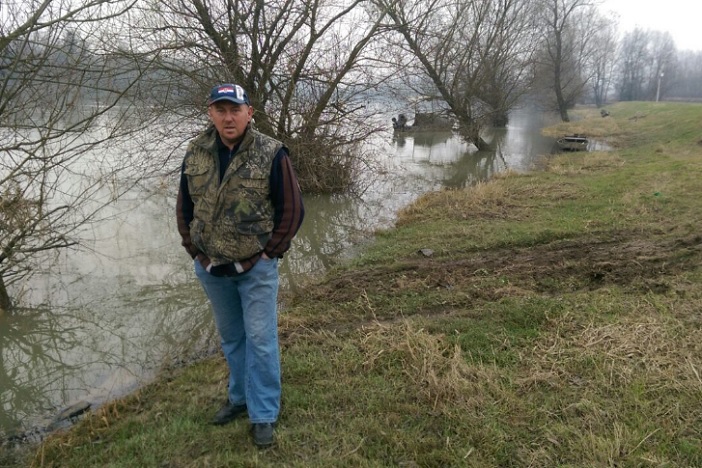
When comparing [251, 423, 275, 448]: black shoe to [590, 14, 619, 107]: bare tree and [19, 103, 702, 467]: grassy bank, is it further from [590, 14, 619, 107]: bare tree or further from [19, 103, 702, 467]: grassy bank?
[590, 14, 619, 107]: bare tree

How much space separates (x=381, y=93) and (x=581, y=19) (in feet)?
114

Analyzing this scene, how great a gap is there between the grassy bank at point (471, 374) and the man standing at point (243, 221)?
599mm

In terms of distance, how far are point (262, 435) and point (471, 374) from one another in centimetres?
161

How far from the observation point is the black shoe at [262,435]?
116 inches

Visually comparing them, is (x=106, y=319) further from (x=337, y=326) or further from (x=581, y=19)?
(x=581, y=19)

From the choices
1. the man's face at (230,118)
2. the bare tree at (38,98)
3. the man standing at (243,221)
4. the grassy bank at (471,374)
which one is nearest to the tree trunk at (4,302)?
→ the bare tree at (38,98)

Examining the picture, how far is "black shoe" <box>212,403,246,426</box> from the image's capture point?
3.23 m

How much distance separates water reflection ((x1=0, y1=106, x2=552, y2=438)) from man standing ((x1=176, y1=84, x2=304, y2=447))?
2.14 m

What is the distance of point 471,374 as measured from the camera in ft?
11.6

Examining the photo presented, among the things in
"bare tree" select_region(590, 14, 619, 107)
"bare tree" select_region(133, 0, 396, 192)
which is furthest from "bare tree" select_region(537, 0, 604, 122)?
"bare tree" select_region(133, 0, 396, 192)

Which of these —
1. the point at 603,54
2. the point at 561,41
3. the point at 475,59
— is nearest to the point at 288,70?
the point at 475,59

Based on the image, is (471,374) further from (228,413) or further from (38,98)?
(38,98)

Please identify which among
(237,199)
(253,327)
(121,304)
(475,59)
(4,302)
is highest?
(475,59)

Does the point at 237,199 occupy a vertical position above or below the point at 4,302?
above
